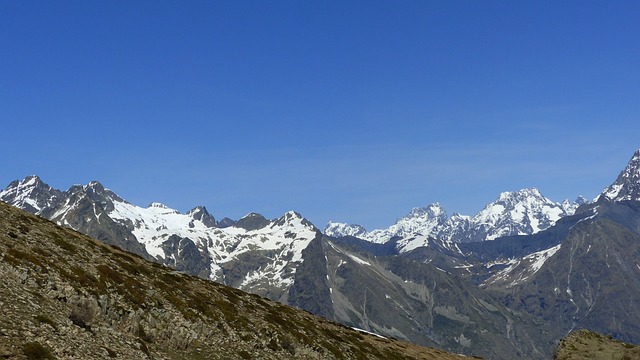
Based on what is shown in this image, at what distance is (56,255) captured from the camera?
187ft

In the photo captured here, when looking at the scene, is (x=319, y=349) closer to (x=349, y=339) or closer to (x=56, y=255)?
(x=349, y=339)

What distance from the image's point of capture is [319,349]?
233 ft

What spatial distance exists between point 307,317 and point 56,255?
4153cm

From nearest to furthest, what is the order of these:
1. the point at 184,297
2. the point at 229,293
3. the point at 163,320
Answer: the point at 163,320 → the point at 184,297 → the point at 229,293

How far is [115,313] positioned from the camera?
50625mm

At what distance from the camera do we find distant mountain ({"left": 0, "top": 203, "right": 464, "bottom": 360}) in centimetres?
4119

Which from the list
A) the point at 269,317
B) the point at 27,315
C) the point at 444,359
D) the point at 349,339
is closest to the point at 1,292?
the point at 27,315

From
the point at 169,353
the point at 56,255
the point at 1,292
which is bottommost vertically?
the point at 169,353

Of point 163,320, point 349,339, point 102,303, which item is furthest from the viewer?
point 349,339

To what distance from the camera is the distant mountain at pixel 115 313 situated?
135ft

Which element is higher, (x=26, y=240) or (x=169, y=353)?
(x=26, y=240)

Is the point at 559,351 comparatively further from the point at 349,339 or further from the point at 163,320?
the point at 163,320

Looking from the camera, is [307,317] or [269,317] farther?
[307,317]

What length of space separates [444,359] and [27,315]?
75.6 meters
